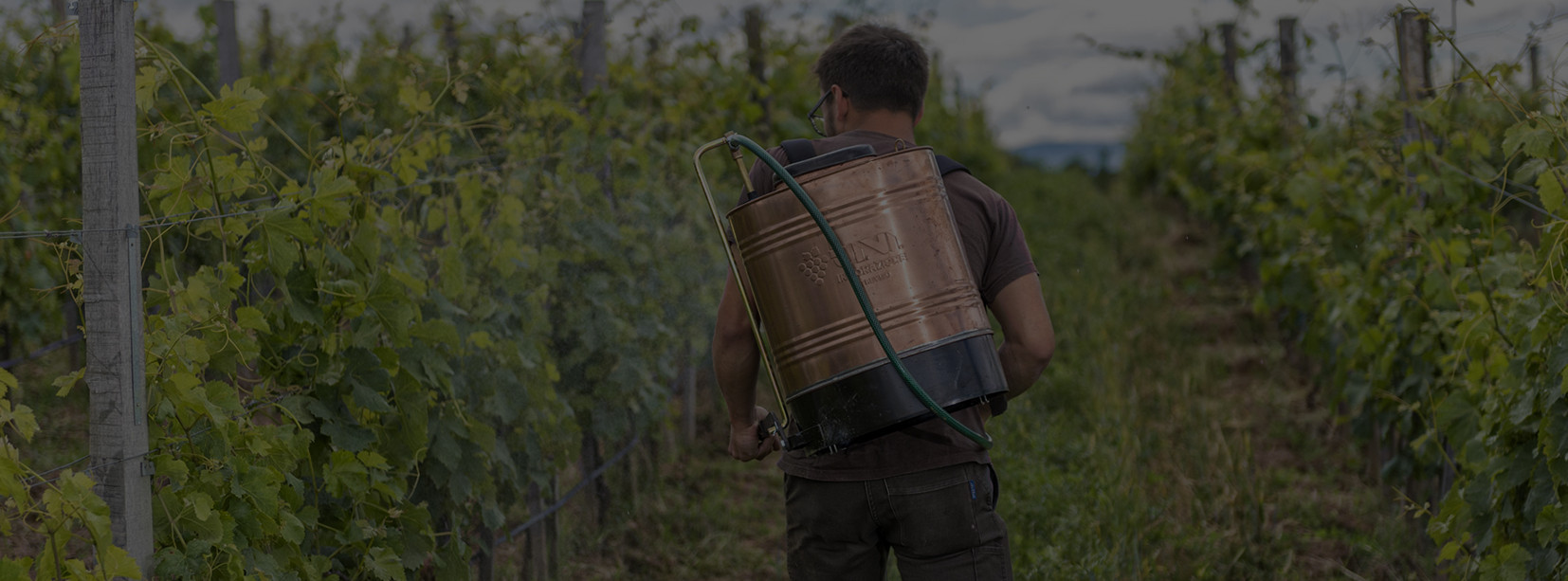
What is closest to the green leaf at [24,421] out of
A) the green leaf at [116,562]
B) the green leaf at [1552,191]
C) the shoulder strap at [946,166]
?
the green leaf at [116,562]

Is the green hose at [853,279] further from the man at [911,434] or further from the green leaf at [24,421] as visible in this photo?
the green leaf at [24,421]

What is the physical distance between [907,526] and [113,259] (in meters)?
1.39

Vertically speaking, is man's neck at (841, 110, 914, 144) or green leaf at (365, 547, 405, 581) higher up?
man's neck at (841, 110, 914, 144)

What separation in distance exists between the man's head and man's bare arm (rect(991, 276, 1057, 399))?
0.37 m

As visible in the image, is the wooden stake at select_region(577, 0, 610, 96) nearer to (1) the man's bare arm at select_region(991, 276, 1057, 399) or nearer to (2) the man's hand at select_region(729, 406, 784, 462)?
(2) the man's hand at select_region(729, 406, 784, 462)

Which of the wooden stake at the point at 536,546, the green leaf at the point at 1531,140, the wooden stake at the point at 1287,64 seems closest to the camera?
the green leaf at the point at 1531,140

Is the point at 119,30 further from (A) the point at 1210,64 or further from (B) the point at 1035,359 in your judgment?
(A) the point at 1210,64

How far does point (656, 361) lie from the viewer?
15.9ft

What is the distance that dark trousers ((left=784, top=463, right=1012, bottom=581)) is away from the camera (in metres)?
2.24

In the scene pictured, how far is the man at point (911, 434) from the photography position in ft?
7.35

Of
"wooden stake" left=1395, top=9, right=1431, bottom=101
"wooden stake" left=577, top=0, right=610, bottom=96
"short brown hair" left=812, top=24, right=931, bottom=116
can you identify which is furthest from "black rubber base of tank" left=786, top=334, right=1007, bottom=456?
"wooden stake" left=1395, top=9, right=1431, bottom=101

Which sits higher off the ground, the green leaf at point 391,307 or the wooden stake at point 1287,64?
the wooden stake at point 1287,64

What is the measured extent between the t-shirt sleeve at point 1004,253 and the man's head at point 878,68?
24 cm

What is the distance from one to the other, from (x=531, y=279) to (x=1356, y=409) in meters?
3.44
